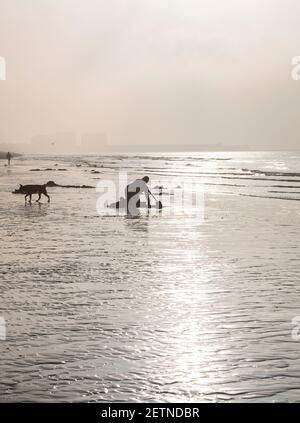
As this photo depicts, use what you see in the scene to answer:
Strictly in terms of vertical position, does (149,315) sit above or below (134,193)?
below

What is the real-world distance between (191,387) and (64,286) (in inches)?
180

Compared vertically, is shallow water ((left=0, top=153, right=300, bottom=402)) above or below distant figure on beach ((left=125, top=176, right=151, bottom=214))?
below

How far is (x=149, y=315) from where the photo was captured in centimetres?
784

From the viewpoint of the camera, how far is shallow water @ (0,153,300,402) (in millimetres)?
5551

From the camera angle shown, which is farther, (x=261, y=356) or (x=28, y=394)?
(x=261, y=356)

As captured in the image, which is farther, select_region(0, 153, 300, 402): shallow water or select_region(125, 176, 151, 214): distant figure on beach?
select_region(125, 176, 151, 214): distant figure on beach

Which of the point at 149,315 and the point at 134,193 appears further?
the point at 134,193

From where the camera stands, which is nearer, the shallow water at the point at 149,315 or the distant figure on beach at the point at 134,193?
the shallow water at the point at 149,315

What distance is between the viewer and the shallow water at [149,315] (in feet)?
18.2

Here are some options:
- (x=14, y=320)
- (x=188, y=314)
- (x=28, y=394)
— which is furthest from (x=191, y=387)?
Answer: (x=14, y=320)

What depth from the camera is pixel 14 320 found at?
25.0 feet

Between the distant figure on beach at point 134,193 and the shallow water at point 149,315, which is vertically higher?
the distant figure on beach at point 134,193
